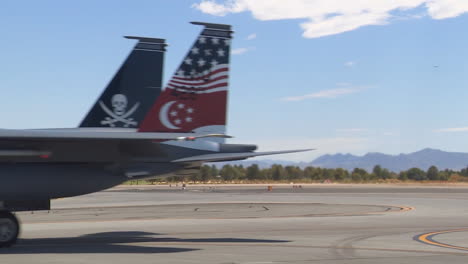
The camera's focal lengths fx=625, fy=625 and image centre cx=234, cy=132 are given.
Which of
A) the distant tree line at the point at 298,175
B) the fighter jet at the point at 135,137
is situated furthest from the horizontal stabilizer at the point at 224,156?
the distant tree line at the point at 298,175

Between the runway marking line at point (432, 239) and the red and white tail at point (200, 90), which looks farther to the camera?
the red and white tail at point (200, 90)

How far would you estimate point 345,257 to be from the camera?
1320 cm

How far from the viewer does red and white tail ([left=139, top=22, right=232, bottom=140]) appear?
57.7 feet

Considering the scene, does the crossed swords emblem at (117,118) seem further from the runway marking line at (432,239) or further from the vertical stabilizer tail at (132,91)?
the runway marking line at (432,239)

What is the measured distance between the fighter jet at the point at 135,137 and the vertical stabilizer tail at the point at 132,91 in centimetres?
3

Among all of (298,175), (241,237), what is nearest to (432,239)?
(241,237)

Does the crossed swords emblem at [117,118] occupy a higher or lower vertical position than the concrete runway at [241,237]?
higher

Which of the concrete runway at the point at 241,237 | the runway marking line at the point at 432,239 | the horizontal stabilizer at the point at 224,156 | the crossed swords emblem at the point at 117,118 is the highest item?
the crossed swords emblem at the point at 117,118

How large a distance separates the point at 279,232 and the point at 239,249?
178 inches

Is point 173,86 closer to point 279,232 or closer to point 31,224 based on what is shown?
point 279,232

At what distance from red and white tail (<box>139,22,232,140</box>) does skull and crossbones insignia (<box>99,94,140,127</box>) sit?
967 millimetres

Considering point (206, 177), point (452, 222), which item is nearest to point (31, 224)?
point (452, 222)

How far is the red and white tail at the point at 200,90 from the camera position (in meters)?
17.6

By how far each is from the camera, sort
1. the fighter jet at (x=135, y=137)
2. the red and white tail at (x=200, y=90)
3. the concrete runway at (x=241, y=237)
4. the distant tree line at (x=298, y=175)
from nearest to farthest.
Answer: the concrete runway at (x=241, y=237) < the fighter jet at (x=135, y=137) < the red and white tail at (x=200, y=90) < the distant tree line at (x=298, y=175)
